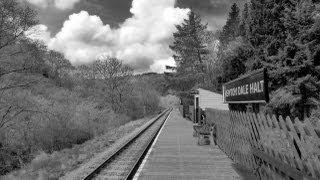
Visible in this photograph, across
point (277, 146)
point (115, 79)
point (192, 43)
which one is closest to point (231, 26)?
point (192, 43)

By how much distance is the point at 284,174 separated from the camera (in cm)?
730

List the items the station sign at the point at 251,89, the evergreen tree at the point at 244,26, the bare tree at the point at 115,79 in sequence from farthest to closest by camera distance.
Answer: the bare tree at the point at 115,79 → the evergreen tree at the point at 244,26 → the station sign at the point at 251,89

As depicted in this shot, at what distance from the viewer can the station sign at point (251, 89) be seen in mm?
10008

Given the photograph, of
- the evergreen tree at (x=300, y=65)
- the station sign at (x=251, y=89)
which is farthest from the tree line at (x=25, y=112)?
the evergreen tree at (x=300, y=65)

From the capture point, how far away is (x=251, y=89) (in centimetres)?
1130

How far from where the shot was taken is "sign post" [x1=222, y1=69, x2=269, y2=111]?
32.8 feet

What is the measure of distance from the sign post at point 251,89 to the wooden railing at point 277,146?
437 millimetres

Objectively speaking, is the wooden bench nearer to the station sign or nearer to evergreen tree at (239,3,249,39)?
the station sign

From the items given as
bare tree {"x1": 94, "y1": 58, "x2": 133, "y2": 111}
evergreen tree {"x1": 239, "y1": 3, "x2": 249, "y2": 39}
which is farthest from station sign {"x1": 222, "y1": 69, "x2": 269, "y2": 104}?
bare tree {"x1": 94, "y1": 58, "x2": 133, "y2": 111}

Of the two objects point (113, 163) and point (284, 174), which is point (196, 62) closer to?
point (113, 163)

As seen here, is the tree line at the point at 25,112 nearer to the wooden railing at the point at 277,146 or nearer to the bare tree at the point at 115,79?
the wooden railing at the point at 277,146

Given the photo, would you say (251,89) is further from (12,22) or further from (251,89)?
(12,22)

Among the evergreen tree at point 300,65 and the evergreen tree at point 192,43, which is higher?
the evergreen tree at point 192,43

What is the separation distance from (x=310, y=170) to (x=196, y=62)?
70.2 meters
